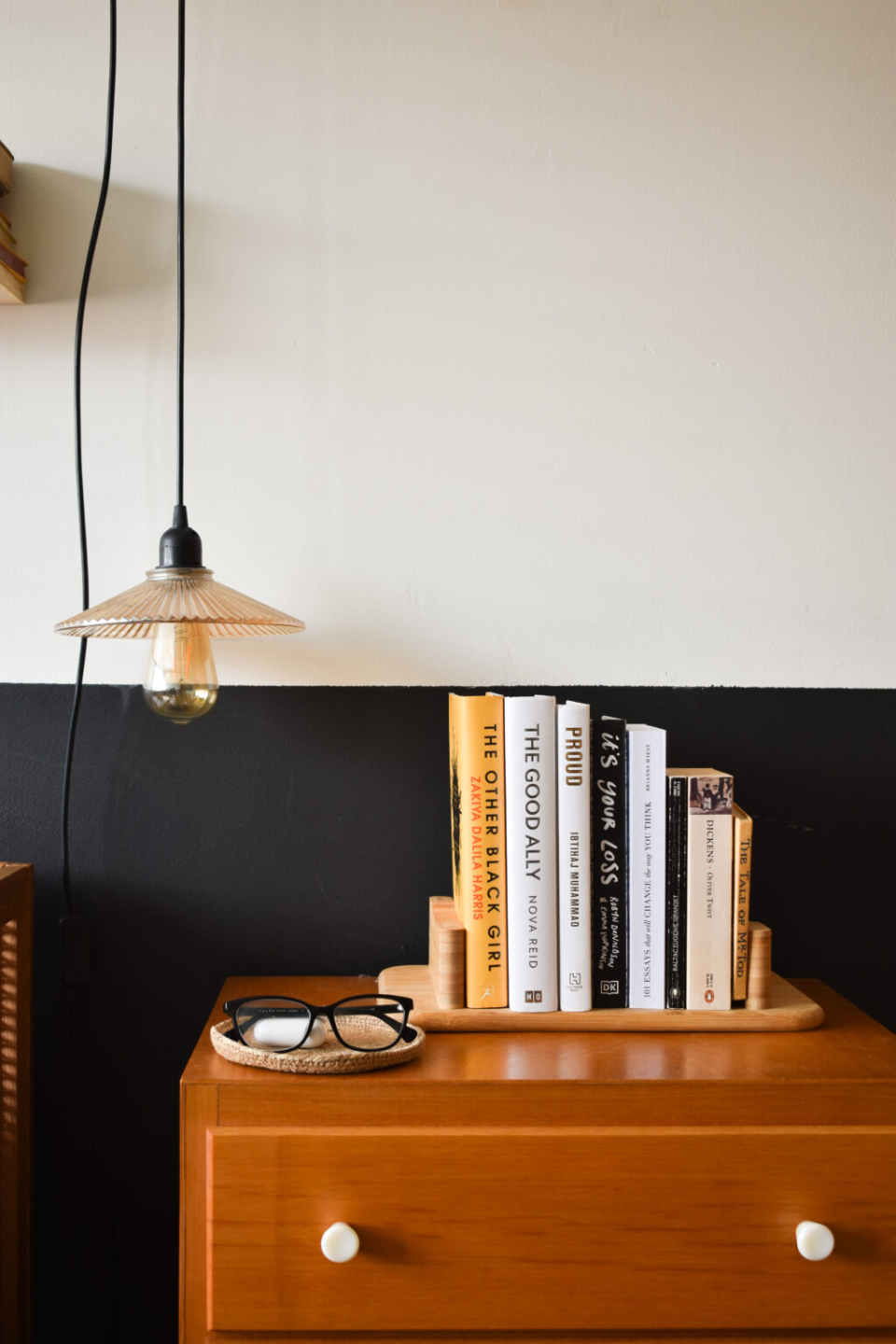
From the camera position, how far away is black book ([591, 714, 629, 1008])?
1.00 metres

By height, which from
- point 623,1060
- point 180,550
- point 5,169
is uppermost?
point 5,169

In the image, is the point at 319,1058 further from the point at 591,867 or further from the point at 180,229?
the point at 180,229

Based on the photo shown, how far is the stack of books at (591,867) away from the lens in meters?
0.98

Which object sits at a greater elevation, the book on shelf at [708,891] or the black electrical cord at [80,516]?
the black electrical cord at [80,516]

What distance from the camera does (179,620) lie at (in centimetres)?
95

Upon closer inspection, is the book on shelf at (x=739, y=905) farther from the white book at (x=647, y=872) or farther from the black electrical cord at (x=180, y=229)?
the black electrical cord at (x=180, y=229)

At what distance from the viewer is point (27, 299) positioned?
121 cm

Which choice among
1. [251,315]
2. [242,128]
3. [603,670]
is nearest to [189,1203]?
[603,670]

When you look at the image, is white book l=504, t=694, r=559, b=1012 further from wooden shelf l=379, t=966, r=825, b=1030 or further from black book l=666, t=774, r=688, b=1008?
black book l=666, t=774, r=688, b=1008

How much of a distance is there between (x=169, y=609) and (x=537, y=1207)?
0.68m

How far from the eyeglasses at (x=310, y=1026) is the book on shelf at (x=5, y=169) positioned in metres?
1.05

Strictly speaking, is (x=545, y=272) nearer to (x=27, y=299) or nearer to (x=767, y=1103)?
(x=27, y=299)

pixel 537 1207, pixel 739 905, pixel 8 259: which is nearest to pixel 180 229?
pixel 8 259

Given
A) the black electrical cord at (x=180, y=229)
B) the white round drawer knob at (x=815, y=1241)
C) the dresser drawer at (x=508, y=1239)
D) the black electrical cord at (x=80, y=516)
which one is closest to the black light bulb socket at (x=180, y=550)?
the black electrical cord at (x=180, y=229)
